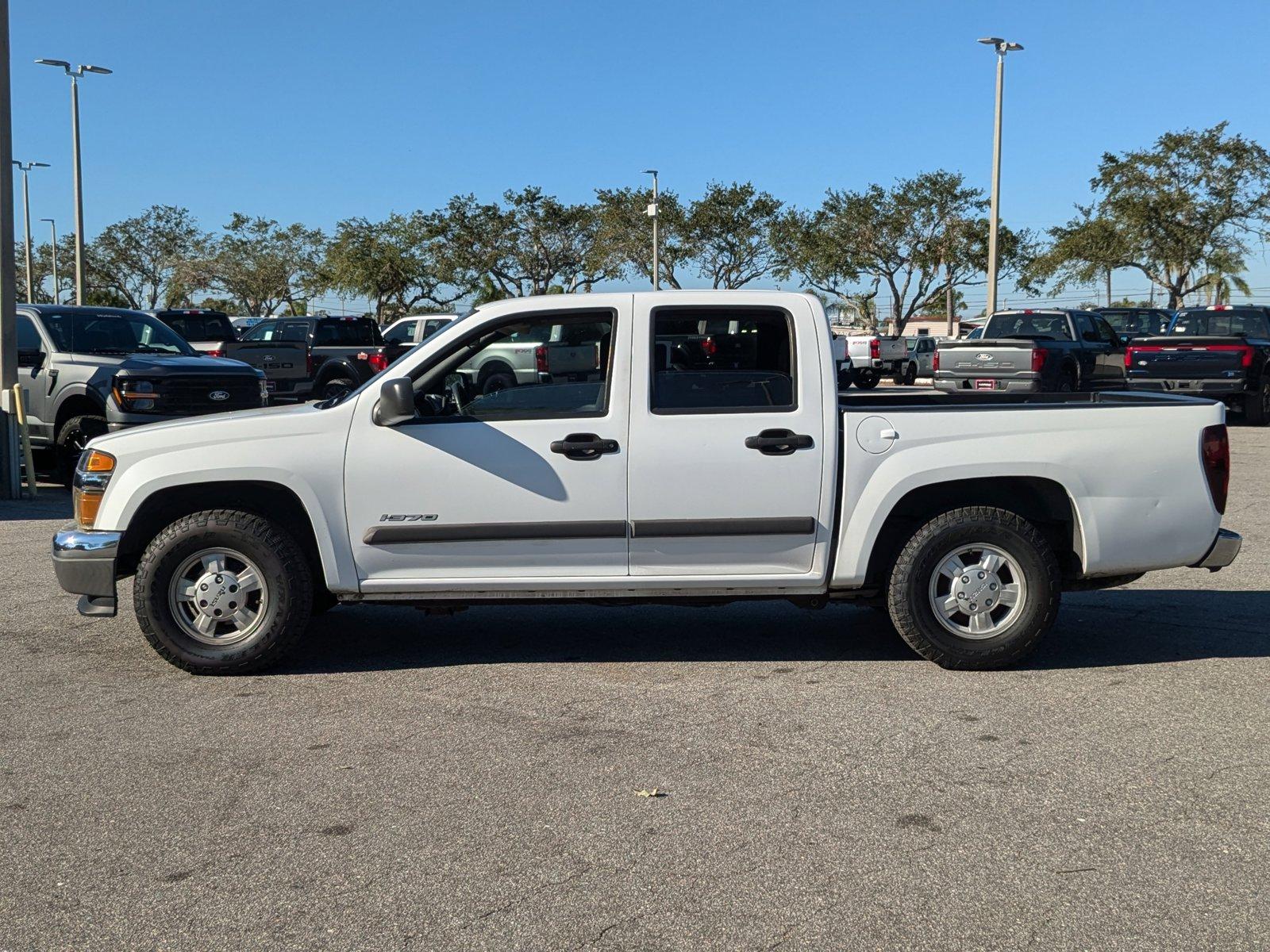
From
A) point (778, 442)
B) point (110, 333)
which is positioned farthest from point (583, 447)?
point (110, 333)

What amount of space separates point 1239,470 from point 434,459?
38.2 ft

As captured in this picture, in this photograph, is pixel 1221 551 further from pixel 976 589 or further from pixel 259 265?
pixel 259 265

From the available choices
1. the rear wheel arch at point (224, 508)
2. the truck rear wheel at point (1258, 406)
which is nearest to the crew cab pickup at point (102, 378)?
the rear wheel arch at point (224, 508)

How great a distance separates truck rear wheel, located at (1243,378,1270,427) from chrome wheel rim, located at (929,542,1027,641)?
17.1 metres

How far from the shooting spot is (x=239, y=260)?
6412 centimetres

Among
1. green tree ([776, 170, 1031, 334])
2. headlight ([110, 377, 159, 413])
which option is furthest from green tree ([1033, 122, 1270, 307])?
headlight ([110, 377, 159, 413])

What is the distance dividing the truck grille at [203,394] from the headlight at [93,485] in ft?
22.0

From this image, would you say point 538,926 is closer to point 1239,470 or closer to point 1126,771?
point 1126,771

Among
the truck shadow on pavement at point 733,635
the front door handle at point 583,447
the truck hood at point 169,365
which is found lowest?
the truck shadow on pavement at point 733,635

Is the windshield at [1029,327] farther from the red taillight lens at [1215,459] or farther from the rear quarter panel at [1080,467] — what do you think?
the rear quarter panel at [1080,467]

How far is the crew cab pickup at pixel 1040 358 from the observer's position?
20.7 meters

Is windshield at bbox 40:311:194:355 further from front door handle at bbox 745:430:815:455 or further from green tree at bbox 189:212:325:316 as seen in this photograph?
green tree at bbox 189:212:325:316

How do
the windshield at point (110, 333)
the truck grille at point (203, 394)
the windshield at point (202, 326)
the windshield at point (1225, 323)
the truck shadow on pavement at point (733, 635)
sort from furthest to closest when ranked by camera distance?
the windshield at point (202, 326) < the windshield at point (1225, 323) < the windshield at point (110, 333) < the truck grille at point (203, 394) < the truck shadow on pavement at point (733, 635)

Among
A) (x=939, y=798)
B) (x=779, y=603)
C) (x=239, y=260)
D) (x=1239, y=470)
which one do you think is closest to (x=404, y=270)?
(x=239, y=260)
